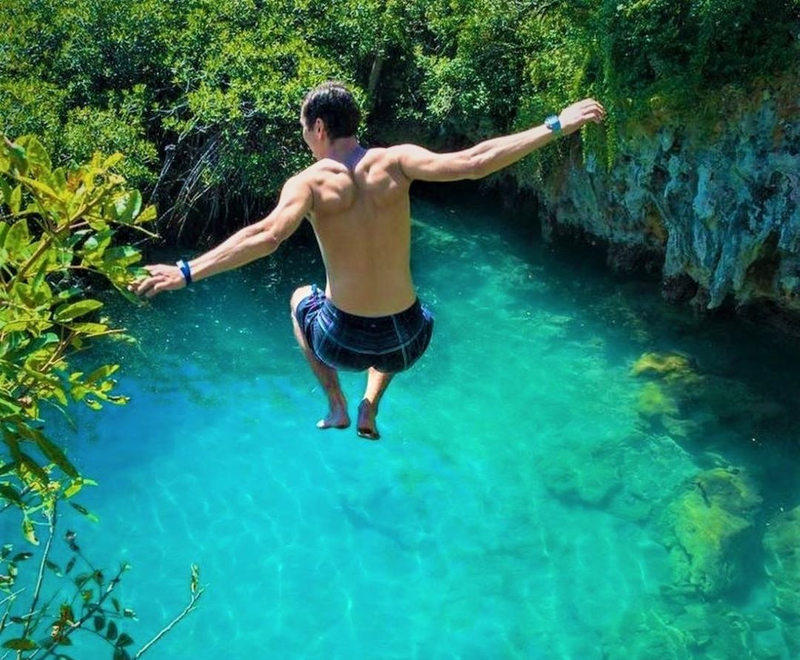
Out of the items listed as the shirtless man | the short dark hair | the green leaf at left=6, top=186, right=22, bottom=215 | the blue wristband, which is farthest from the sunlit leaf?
the short dark hair

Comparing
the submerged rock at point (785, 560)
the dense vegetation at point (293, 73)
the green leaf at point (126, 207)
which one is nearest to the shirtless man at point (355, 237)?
the green leaf at point (126, 207)

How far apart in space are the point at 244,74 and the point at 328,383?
7.46 m

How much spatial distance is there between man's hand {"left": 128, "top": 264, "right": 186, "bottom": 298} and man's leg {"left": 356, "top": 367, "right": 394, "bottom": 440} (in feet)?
5.97

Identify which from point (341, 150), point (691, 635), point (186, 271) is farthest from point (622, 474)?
point (186, 271)

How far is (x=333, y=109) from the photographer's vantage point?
157 inches

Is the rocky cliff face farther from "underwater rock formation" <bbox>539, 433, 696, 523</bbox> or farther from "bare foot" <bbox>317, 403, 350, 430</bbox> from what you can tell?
"bare foot" <bbox>317, 403, 350, 430</bbox>

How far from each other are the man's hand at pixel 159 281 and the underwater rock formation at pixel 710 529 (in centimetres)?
581

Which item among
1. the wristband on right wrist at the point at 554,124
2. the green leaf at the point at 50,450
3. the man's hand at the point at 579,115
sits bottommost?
the green leaf at the point at 50,450

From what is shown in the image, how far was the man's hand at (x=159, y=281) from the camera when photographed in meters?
2.96

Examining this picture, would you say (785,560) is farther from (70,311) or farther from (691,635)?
(70,311)

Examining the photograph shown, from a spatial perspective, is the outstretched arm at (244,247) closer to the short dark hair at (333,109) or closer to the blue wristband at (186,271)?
the blue wristband at (186,271)

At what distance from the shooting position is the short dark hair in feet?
13.0

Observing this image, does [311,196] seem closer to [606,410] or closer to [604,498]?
[604,498]

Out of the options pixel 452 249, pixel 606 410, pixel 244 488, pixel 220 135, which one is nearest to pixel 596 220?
pixel 452 249
